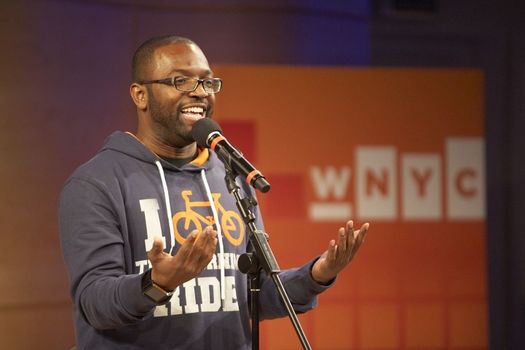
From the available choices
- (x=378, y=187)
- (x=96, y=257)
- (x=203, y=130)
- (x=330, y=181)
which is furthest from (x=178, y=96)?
(x=378, y=187)

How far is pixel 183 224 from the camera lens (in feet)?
7.72

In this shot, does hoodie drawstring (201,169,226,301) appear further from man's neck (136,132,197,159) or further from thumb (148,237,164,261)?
thumb (148,237,164,261)

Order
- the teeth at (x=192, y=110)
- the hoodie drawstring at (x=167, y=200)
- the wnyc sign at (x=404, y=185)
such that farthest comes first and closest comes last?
the wnyc sign at (x=404, y=185), the teeth at (x=192, y=110), the hoodie drawstring at (x=167, y=200)

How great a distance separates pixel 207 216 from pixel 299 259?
7.33 feet

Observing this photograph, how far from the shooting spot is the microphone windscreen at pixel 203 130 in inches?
85.1

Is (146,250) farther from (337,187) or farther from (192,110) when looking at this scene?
(337,187)

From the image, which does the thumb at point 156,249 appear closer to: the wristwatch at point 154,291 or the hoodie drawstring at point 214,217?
the wristwatch at point 154,291

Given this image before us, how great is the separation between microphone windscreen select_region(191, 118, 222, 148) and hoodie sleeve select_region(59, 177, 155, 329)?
11.8 inches

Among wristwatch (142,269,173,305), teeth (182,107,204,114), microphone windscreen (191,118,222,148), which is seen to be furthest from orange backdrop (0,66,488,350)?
wristwatch (142,269,173,305)

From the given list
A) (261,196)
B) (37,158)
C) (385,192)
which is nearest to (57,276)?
(37,158)

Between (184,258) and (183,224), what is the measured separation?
1.57 ft

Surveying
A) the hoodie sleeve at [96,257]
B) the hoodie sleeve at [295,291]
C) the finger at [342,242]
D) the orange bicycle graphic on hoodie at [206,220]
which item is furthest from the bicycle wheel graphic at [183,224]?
the finger at [342,242]

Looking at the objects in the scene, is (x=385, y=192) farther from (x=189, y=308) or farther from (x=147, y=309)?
(x=147, y=309)

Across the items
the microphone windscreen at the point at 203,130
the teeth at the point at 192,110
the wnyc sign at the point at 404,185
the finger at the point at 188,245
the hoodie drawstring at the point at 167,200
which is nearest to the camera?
the finger at the point at 188,245
